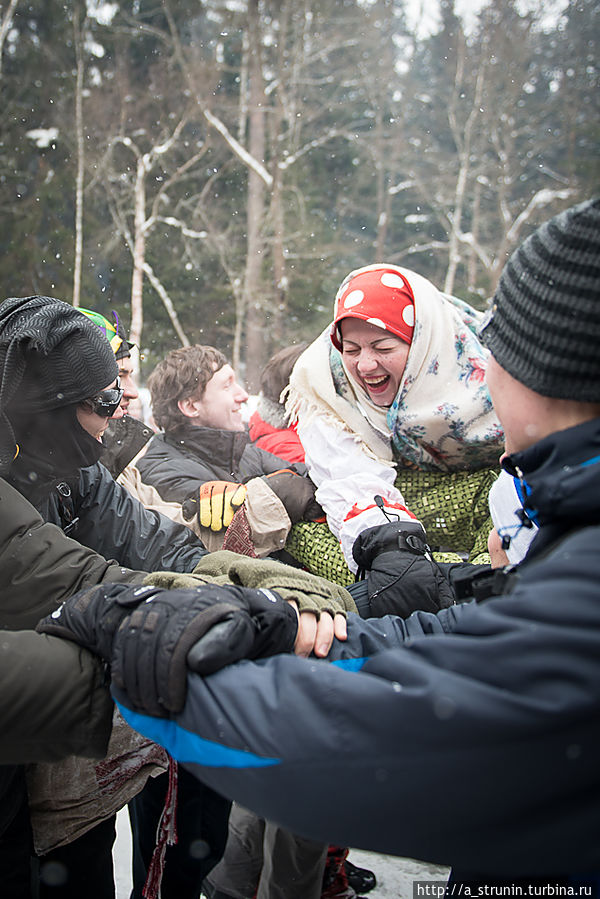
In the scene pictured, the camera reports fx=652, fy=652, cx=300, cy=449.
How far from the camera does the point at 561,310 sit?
3.19 ft

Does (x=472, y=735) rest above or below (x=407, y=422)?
above

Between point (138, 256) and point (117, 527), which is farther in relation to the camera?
point (138, 256)

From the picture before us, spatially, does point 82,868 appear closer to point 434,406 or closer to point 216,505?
point 216,505

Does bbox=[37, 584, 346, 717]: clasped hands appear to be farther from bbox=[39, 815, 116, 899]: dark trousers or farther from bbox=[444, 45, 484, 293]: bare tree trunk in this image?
bbox=[444, 45, 484, 293]: bare tree trunk

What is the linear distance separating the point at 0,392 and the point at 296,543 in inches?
51.0

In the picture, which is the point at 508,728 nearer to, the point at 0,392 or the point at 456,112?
the point at 0,392

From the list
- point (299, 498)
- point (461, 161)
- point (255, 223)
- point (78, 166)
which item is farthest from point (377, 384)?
point (461, 161)

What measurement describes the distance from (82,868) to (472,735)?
1584mm

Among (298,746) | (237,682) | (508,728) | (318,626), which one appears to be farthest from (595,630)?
(318,626)

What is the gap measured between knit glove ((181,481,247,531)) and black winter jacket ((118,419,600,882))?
1743 mm

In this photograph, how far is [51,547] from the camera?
169 centimetres

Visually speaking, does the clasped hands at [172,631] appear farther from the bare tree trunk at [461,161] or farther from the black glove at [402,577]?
the bare tree trunk at [461,161]

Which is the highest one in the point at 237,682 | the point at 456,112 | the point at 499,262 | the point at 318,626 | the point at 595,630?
the point at 456,112

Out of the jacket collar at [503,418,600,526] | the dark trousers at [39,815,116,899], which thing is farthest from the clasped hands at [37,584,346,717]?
the dark trousers at [39,815,116,899]
